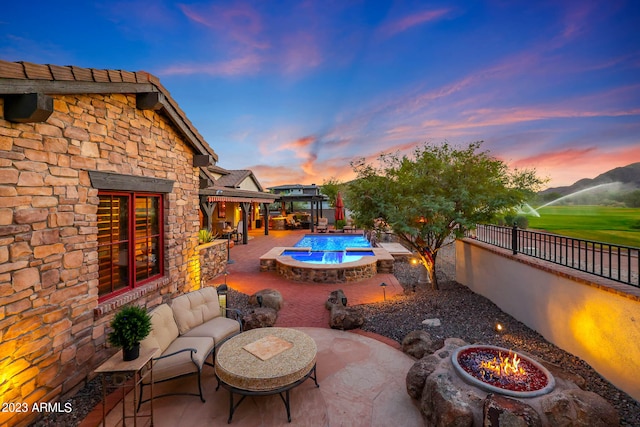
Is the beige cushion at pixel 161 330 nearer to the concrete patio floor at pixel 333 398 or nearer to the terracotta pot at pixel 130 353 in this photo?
the terracotta pot at pixel 130 353

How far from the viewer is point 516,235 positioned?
21.2 ft

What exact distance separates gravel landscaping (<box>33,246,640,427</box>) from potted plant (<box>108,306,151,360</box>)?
1.14m

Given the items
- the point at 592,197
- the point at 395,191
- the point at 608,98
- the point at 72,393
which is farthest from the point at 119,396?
the point at 608,98

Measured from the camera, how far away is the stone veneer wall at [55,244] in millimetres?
2988

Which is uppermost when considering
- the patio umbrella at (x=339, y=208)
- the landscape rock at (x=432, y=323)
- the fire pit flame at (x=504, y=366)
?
the patio umbrella at (x=339, y=208)

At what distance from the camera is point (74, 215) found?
12.4 ft

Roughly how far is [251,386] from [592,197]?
10513 mm

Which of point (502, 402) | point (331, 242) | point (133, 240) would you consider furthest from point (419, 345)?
point (331, 242)

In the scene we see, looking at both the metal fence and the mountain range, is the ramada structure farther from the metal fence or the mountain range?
the mountain range

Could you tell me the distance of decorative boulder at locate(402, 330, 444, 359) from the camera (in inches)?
173

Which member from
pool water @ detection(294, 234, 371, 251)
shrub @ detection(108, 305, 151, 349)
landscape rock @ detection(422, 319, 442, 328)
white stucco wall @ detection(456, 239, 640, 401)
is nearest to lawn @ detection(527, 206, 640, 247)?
white stucco wall @ detection(456, 239, 640, 401)

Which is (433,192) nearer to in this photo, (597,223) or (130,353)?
(597,223)

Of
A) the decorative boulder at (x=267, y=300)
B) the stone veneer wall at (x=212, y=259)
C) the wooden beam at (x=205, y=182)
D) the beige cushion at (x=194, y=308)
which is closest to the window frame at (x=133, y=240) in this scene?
the beige cushion at (x=194, y=308)

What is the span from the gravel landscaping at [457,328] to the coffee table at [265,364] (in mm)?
1869
